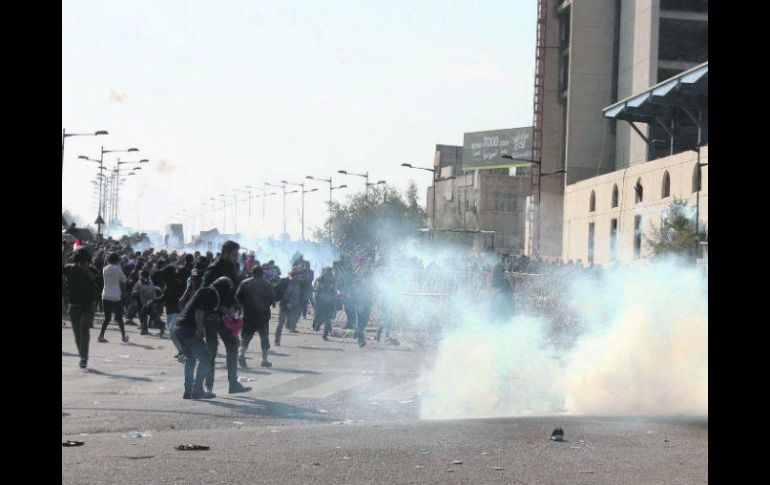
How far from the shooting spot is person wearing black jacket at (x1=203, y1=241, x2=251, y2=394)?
41.0 feet

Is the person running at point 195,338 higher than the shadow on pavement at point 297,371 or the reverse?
higher

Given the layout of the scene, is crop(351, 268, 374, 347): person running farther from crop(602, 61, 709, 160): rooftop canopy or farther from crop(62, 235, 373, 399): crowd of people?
crop(602, 61, 709, 160): rooftop canopy

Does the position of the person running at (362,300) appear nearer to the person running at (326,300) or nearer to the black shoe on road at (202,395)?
A: the person running at (326,300)

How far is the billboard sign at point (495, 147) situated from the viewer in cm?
9334

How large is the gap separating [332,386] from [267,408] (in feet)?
8.01

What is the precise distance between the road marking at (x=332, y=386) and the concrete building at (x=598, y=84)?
3956cm

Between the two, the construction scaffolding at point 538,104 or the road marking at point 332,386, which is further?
the construction scaffolding at point 538,104

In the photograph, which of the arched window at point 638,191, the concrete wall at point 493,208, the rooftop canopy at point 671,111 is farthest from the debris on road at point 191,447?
the concrete wall at point 493,208

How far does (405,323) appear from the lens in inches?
977

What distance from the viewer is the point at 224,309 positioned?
40.9 feet

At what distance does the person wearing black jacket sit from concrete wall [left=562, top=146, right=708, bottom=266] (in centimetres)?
2897

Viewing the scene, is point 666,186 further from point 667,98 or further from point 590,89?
A: point 590,89
